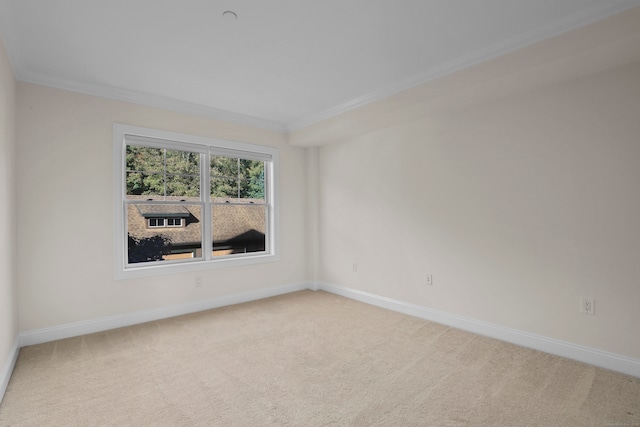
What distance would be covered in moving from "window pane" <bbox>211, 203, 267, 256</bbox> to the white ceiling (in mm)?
1558

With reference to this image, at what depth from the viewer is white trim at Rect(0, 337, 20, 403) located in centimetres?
216

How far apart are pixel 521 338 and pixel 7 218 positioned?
445 cm

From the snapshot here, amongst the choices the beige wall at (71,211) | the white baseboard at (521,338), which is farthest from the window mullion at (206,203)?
the white baseboard at (521,338)

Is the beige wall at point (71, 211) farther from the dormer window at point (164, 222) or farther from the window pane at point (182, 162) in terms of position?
the dormer window at point (164, 222)

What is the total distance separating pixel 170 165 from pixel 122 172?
0.54 metres

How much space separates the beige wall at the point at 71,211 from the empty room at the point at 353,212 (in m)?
0.02

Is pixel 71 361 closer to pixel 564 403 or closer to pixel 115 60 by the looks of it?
pixel 115 60

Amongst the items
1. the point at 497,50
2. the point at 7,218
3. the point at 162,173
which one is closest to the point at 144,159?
the point at 162,173

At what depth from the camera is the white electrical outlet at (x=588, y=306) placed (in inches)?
101

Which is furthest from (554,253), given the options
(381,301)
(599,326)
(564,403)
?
(381,301)

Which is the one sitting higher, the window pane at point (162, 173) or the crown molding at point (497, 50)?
the crown molding at point (497, 50)

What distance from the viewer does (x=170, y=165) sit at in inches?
152

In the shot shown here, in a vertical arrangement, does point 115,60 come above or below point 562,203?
above

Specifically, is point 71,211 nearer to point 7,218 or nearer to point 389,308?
point 7,218
